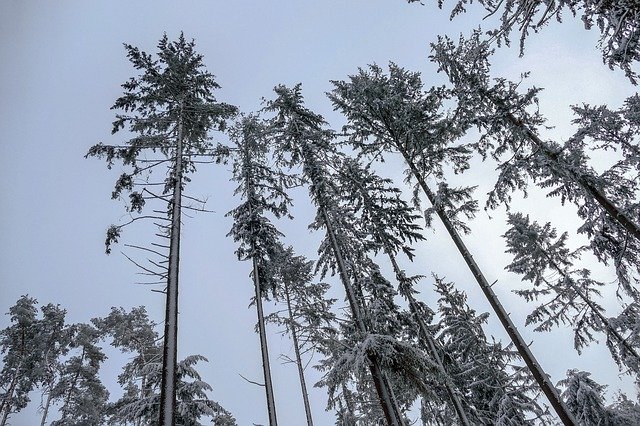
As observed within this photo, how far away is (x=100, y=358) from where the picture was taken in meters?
24.2

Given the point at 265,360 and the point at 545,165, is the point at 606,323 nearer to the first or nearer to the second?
the point at 545,165

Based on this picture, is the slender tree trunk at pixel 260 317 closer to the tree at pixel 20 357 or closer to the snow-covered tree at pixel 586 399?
the snow-covered tree at pixel 586 399

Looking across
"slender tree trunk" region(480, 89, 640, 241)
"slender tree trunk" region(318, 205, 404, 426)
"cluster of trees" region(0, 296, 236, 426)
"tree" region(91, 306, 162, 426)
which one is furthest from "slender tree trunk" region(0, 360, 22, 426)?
"slender tree trunk" region(480, 89, 640, 241)

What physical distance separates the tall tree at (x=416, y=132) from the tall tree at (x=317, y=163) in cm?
180

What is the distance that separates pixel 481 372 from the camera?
55.8 ft

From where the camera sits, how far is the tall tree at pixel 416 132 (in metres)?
11.9

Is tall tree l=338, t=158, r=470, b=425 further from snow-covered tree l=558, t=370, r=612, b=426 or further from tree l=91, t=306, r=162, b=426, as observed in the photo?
tree l=91, t=306, r=162, b=426

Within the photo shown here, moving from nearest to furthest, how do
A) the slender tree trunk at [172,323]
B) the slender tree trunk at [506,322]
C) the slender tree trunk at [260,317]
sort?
the slender tree trunk at [172,323] → the slender tree trunk at [506,322] → the slender tree trunk at [260,317]

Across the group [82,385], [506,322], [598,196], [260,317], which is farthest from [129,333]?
[598,196]

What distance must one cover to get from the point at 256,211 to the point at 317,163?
3440 millimetres

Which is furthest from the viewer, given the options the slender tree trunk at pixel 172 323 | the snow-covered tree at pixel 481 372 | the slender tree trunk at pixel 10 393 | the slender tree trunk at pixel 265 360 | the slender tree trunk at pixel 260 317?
the slender tree trunk at pixel 10 393

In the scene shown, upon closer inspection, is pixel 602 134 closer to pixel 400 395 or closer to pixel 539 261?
pixel 539 261

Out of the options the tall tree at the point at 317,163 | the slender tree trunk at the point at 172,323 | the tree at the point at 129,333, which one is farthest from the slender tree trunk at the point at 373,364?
the tree at the point at 129,333

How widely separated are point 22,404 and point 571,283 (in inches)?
1299
